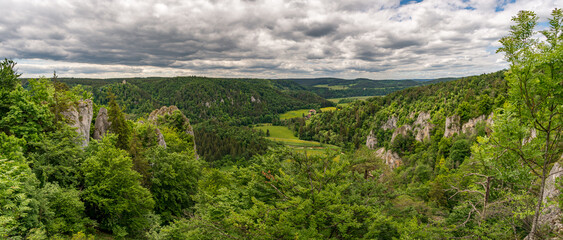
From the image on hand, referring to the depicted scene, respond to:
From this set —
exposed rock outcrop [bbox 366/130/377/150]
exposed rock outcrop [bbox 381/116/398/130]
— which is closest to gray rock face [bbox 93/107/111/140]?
exposed rock outcrop [bbox 366/130/377/150]

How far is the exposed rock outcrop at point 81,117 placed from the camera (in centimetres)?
2412

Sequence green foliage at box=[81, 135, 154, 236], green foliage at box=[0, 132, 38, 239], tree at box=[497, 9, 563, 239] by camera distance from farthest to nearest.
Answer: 1. green foliage at box=[81, 135, 154, 236]
2. green foliage at box=[0, 132, 38, 239]
3. tree at box=[497, 9, 563, 239]

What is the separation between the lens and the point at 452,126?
2736 inches

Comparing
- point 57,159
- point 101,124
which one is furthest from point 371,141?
point 57,159

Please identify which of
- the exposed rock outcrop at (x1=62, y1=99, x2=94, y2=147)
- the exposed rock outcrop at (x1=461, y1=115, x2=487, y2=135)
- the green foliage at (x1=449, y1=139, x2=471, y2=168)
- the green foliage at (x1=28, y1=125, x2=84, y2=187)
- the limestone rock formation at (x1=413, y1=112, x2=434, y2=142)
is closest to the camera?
the green foliage at (x1=28, y1=125, x2=84, y2=187)

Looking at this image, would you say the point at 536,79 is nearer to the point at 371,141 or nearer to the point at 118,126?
the point at 118,126

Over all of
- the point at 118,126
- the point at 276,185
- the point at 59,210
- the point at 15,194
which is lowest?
the point at 59,210

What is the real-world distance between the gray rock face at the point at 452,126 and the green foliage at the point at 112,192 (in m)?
75.5

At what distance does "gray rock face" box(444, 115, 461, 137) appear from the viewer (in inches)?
2690

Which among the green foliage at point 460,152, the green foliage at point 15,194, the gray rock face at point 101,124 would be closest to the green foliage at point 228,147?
the gray rock face at point 101,124

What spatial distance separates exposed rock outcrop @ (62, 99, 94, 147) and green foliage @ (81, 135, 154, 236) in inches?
208

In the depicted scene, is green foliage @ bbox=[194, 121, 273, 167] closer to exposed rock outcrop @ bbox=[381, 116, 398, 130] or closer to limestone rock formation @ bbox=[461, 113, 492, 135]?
exposed rock outcrop @ bbox=[381, 116, 398, 130]

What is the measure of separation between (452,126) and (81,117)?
8098 cm

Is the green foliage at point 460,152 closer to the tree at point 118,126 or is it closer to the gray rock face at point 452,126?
the gray rock face at point 452,126
